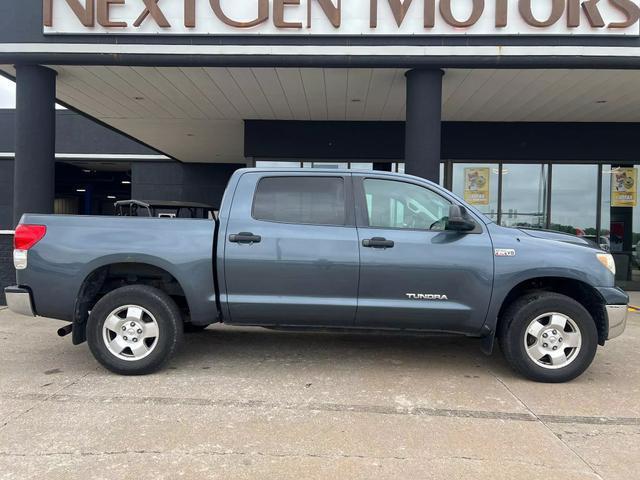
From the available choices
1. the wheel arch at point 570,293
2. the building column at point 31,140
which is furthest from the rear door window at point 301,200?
the building column at point 31,140

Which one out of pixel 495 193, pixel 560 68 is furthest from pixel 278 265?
pixel 495 193

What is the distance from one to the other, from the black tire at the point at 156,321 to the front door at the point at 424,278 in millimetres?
1724

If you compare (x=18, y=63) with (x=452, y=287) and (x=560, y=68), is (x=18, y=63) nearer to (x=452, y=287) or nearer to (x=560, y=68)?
(x=452, y=287)

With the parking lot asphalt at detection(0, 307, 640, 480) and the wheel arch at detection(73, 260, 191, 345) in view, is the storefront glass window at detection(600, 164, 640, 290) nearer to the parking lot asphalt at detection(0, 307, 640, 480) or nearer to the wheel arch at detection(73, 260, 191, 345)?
the parking lot asphalt at detection(0, 307, 640, 480)

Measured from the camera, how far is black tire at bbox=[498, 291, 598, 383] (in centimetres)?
442

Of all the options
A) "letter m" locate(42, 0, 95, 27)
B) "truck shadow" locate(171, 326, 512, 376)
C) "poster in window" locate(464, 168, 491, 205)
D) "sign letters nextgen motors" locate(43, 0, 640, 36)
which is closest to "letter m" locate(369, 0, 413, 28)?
"sign letters nextgen motors" locate(43, 0, 640, 36)

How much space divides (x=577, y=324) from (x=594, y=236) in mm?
7874

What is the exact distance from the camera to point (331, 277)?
4.51 metres

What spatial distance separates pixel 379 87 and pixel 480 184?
158 inches

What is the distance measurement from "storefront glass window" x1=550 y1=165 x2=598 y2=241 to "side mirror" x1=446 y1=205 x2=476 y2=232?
7633 mm

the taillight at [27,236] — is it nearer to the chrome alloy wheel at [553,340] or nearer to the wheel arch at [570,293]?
the wheel arch at [570,293]

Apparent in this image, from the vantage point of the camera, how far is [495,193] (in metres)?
11.1

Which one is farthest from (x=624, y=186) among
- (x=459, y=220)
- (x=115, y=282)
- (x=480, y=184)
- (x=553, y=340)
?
(x=115, y=282)

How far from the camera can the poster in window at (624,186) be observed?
11023 millimetres
